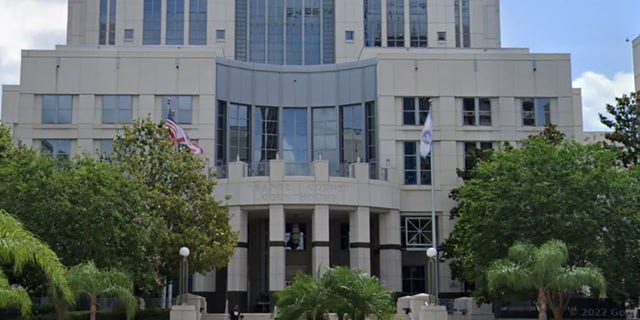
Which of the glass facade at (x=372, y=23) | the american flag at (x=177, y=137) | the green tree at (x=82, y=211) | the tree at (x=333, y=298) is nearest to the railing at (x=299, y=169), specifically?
the american flag at (x=177, y=137)

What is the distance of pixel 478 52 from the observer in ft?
212

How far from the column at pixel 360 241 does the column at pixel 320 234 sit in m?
1.91

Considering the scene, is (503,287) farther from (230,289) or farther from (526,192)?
(230,289)

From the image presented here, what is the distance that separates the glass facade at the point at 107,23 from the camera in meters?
81.3

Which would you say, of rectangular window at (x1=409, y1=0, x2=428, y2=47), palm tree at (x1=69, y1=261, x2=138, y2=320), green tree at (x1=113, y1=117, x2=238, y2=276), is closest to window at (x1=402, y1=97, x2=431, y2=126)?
green tree at (x1=113, y1=117, x2=238, y2=276)

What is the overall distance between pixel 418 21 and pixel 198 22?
20.4 meters

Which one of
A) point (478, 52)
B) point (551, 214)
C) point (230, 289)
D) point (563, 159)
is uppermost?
point (478, 52)

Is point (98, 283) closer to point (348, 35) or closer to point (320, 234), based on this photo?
point (320, 234)

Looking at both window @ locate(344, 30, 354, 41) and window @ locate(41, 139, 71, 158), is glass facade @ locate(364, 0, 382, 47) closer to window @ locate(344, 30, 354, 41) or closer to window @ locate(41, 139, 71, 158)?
window @ locate(344, 30, 354, 41)

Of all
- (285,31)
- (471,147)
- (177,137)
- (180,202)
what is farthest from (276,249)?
(285,31)

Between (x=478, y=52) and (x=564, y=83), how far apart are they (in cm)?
659

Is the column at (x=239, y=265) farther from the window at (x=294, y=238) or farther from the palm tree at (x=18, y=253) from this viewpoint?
the palm tree at (x=18, y=253)

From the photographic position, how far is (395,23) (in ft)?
267

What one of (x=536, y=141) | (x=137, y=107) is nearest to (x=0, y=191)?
(x=137, y=107)
